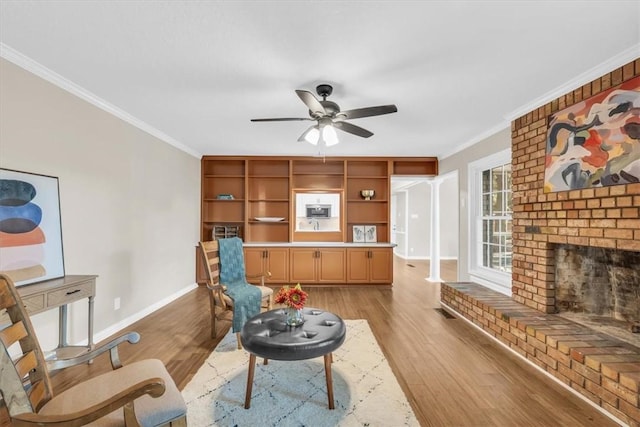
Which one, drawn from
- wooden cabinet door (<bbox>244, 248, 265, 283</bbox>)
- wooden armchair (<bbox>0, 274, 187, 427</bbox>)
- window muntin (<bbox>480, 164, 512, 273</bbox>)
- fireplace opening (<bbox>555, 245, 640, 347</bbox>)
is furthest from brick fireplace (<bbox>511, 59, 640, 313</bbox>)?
wooden cabinet door (<bbox>244, 248, 265, 283</bbox>)

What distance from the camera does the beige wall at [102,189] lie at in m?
2.26

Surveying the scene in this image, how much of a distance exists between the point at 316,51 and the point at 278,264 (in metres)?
3.96

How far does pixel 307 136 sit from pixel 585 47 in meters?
2.17

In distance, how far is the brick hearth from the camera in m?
1.76

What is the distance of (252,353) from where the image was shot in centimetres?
195

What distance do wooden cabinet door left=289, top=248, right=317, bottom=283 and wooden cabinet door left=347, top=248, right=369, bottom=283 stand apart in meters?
0.65

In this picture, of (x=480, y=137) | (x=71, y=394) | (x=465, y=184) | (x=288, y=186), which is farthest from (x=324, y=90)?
(x=288, y=186)

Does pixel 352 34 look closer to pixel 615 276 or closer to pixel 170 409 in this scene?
pixel 170 409

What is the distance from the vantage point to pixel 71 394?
1387 millimetres

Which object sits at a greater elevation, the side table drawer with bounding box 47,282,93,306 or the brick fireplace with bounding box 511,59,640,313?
the brick fireplace with bounding box 511,59,640,313

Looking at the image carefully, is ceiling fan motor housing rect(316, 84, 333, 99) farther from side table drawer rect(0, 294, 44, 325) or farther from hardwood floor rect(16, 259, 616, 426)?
side table drawer rect(0, 294, 44, 325)

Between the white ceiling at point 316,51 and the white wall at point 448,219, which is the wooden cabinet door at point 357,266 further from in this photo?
the white wall at point 448,219

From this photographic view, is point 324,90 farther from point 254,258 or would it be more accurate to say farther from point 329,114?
point 254,258

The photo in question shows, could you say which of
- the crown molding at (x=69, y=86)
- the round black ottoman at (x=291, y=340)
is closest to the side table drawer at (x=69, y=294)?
the round black ottoman at (x=291, y=340)
